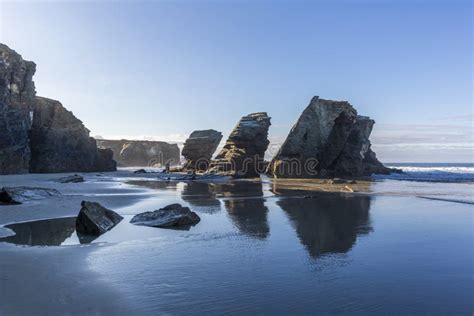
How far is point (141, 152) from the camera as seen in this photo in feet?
569

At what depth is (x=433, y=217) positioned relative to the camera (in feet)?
56.0

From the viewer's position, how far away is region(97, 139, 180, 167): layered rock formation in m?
172

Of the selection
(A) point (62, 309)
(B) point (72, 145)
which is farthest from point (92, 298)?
(B) point (72, 145)

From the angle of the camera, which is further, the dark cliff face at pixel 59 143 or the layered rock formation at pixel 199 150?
the layered rock formation at pixel 199 150

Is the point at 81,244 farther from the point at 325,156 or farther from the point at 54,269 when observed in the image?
the point at 325,156

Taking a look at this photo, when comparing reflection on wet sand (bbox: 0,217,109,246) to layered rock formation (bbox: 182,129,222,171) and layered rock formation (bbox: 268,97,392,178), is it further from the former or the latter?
layered rock formation (bbox: 182,129,222,171)

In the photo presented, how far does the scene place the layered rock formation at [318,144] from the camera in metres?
66.4

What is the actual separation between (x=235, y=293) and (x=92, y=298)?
2509mm

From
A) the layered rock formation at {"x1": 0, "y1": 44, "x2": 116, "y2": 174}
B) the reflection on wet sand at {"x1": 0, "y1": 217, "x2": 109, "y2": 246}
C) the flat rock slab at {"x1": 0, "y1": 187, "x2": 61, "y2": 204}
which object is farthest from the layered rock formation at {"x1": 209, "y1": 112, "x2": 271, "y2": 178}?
the reflection on wet sand at {"x1": 0, "y1": 217, "x2": 109, "y2": 246}

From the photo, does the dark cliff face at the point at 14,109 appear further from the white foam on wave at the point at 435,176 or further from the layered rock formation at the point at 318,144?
the white foam on wave at the point at 435,176

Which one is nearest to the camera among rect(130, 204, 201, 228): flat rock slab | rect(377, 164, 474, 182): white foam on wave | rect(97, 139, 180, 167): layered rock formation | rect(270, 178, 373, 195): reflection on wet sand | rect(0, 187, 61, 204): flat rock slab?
rect(130, 204, 201, 228): flat rock slab

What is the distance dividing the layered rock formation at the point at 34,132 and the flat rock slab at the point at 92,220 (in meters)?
47.5

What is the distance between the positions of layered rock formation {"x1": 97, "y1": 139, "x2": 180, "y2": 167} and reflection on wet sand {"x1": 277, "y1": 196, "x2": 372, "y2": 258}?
14930 cm

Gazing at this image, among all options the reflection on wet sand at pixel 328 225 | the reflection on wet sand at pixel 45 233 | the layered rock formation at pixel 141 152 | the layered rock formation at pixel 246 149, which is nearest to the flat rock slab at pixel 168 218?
the reflection on wet sand at pixel 45 233
